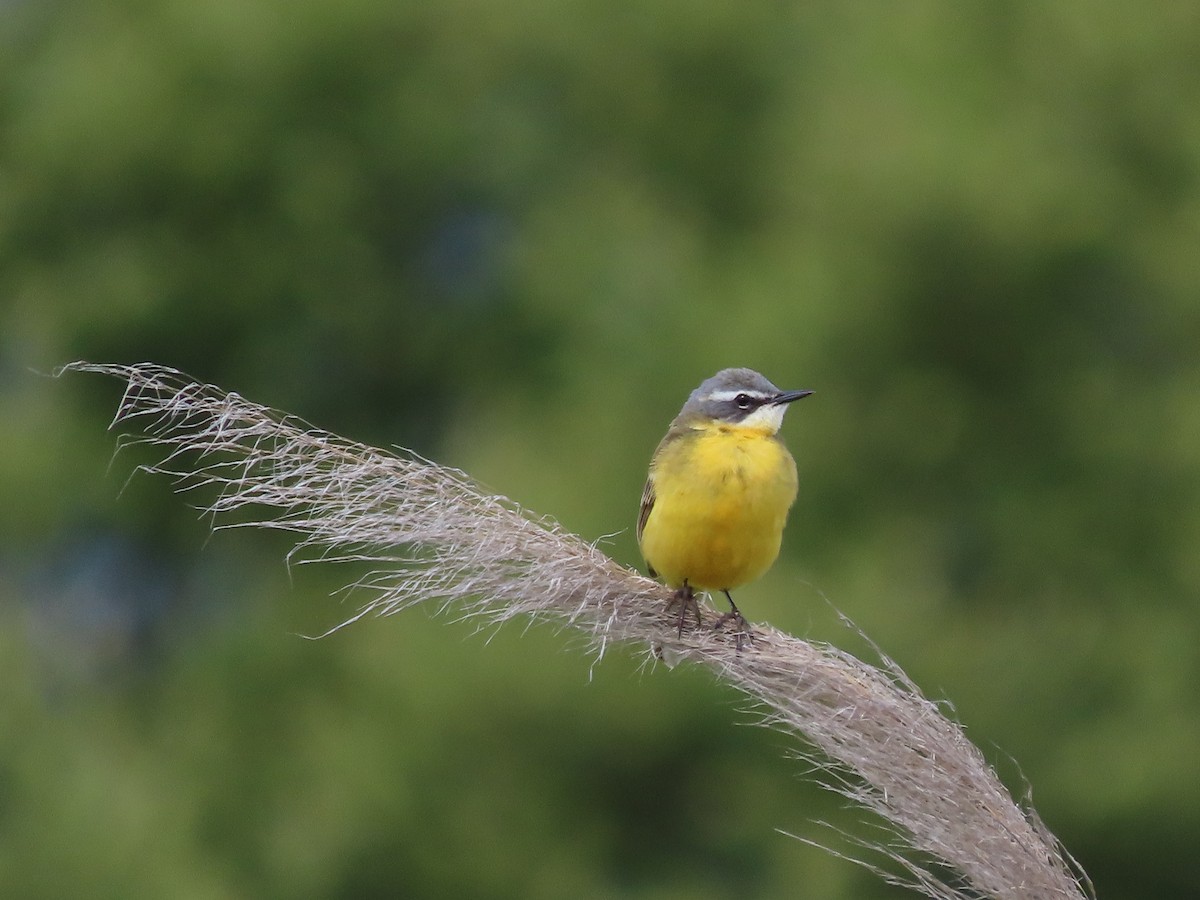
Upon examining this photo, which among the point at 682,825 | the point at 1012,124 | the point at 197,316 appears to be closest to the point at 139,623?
the point at 197,316

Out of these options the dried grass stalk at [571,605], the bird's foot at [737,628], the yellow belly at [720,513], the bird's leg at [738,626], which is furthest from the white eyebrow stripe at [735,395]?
the dried grass stalk at [571,605]

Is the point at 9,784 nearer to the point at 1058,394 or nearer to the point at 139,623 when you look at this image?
the point at 139,623

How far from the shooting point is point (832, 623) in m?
10.6

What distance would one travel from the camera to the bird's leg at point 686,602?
413 centimetres

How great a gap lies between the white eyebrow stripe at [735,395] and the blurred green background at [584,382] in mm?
4405

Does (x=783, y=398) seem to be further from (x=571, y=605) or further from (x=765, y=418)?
(x=571, y=605)

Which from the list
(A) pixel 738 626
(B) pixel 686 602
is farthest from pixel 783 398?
(A) pixel 738 626

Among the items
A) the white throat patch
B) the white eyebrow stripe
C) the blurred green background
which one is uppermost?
the white eyebrow stripe

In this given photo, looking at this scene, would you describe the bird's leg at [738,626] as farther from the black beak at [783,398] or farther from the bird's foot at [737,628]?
the black beak at [783,398]

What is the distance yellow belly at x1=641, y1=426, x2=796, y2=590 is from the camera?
459 cm

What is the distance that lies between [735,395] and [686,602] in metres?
0.79

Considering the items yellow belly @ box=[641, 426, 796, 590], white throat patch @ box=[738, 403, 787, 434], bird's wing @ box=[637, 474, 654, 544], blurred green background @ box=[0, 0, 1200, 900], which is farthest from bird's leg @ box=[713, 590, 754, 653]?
blurred green background @ box=[0, 0, 1200, 900]

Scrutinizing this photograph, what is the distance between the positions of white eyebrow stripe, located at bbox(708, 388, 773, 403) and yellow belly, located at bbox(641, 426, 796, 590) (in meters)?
0.29

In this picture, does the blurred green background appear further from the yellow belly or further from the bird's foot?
the bird's foot
